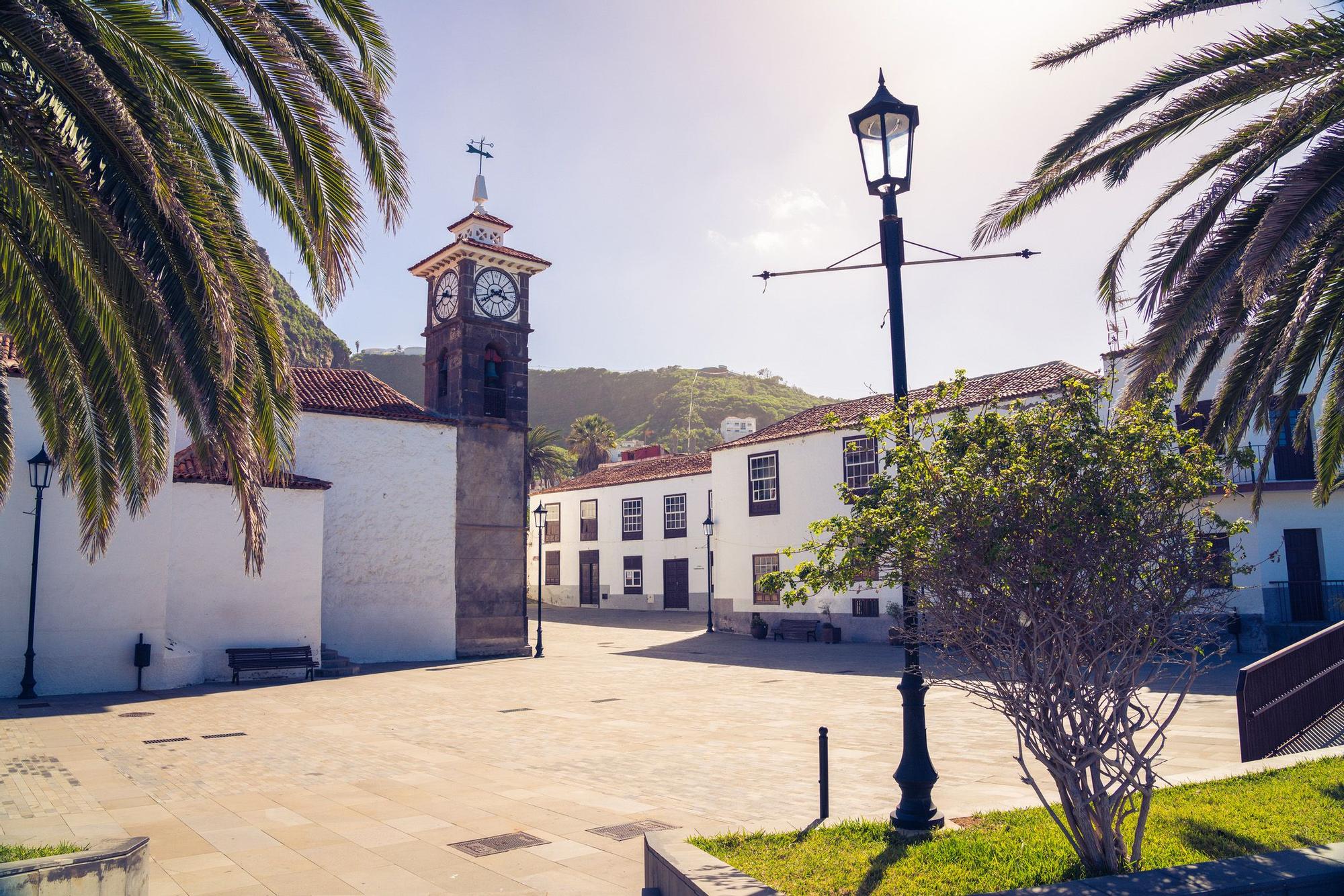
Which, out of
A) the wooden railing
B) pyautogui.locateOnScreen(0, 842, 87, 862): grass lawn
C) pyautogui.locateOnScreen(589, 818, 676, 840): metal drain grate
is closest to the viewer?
pyautogui.locateOnScreen(0, 842, 87, 862): grass lawn

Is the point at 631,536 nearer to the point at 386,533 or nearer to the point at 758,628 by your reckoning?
the point at 758,628

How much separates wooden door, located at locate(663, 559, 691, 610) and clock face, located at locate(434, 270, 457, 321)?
18.7 m

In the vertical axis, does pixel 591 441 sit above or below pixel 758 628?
above

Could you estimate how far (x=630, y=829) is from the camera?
7156mm

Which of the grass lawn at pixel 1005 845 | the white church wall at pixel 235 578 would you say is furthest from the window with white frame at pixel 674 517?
the grass lawn at pixel 1005 845

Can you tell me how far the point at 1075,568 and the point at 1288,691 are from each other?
261 inches

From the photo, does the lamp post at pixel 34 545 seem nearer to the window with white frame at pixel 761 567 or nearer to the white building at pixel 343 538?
the white building at pixel 343 538

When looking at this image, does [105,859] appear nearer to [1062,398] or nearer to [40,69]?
[40,69]

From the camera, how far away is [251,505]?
7.18 meters

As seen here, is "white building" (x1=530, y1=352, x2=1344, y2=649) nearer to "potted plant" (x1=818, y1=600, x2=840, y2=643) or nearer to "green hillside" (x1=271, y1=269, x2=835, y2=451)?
"potted plant" (x1=818, y1=600, x2=840, y2=643)

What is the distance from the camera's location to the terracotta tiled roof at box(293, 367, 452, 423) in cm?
2228

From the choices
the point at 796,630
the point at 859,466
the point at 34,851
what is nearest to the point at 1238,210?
the point at 34,851

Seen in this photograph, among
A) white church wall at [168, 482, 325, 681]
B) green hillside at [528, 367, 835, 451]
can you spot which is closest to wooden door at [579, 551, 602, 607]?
white church wall at [168, 482, 325, 681]

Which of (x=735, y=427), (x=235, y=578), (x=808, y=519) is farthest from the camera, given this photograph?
(x=735, y=427)
